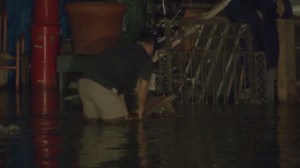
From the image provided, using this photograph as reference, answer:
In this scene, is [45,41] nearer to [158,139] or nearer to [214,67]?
[214,67]

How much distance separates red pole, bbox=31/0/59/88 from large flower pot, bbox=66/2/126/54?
111cm

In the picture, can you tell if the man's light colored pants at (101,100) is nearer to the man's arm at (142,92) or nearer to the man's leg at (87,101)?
the man's leg at (87,101)

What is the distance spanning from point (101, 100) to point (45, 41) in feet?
25.8

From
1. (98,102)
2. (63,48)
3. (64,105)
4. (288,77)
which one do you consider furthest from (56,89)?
(98,102)

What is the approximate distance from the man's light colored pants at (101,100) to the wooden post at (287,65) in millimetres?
4716

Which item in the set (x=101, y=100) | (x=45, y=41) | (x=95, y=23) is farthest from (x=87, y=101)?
(x=45, y=41)

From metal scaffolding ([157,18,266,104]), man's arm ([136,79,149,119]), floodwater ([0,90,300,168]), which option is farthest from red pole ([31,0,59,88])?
man's arm ([136,79,149,119])

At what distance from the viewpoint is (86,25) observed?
21.4 m

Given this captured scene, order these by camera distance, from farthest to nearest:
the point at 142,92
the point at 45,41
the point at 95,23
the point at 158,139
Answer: the point at 45,41
the point at 95,23
the point at 142,92
the point at 158,139

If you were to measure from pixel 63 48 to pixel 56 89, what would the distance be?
922 mm

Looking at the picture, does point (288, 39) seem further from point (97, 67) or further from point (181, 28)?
point (97, 67)

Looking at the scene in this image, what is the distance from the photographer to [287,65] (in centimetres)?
1908

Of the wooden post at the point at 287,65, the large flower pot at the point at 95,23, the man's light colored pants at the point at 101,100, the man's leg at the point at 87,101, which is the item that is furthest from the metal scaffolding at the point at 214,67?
the man's light colored pants at the point at 101,100

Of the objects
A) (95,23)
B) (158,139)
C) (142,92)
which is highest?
(95,23)
